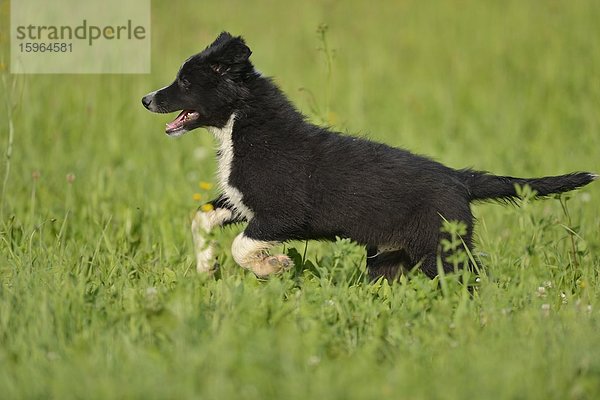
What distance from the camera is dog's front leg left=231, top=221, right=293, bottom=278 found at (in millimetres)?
5164

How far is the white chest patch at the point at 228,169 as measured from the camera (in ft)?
17.4

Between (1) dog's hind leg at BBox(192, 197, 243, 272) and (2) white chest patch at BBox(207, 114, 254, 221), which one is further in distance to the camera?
(1) dog's hind leg at BBox(192, 197, 243, 272)

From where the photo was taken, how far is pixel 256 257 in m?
5.18

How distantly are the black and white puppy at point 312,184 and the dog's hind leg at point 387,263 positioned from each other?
0.30ft

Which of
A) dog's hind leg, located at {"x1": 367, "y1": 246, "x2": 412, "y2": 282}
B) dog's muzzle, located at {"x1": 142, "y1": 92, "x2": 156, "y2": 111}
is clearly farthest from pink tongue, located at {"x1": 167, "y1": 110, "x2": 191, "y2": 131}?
dog's hind leg, located at {"x1": 367, "y1": 246, "x2": 412, "y2": 282}

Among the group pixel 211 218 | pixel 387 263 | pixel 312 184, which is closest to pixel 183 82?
pixel 211 218

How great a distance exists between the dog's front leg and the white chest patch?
166 millimetres

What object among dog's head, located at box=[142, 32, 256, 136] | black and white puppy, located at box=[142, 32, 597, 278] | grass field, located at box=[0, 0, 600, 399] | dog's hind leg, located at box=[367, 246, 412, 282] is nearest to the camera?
grass field, located at box=[0, 0, 600, 399]

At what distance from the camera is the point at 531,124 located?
384 inches

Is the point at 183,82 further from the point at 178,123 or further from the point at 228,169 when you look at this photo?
the point at 228,169

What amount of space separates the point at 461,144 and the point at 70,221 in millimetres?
4219

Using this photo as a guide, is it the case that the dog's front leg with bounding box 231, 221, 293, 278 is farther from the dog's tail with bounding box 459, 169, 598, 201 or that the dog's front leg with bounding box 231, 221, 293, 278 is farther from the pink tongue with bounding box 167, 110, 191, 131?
the dog's tail with bounding box 459, 169, 598, 201

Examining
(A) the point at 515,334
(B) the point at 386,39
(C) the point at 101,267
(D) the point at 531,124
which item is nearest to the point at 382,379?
(A) the point at 515,334

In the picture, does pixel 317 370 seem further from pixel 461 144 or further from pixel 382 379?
pixel 461 144
